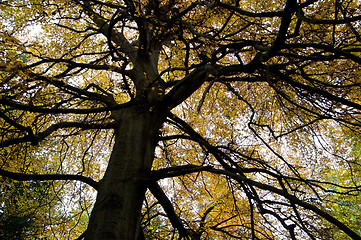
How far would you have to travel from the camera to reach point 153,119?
10.6 feet

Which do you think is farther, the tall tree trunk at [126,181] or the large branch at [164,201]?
the large branch at [164,201]

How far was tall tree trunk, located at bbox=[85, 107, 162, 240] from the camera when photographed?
7.06 feet

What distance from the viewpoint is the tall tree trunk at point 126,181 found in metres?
2.15

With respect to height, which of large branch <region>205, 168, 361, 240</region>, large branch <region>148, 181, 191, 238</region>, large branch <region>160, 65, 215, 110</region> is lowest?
large branch <region>205, 168, 361, 240</region>

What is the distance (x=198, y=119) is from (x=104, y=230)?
4834 mm

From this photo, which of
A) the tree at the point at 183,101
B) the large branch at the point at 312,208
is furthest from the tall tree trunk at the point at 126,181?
the large branch at the point at 312,208

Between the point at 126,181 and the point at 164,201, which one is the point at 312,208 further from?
the point at 126,181

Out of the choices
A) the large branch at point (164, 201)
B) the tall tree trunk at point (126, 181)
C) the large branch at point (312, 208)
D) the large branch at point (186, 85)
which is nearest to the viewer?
the large branch at point (312, 208)

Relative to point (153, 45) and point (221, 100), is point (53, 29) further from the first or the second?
point (221, 100)

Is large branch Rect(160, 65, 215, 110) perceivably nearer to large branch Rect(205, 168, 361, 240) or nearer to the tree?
the tree

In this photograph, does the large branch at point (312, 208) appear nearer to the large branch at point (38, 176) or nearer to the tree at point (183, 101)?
the tree at point (183, 101)

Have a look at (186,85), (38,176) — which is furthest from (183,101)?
(38,176)

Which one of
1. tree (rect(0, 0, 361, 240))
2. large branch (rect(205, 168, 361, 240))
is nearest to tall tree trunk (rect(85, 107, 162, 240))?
tree (rect(0, 0, 361, 240))

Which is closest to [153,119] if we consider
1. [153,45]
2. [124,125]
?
[124,125]
